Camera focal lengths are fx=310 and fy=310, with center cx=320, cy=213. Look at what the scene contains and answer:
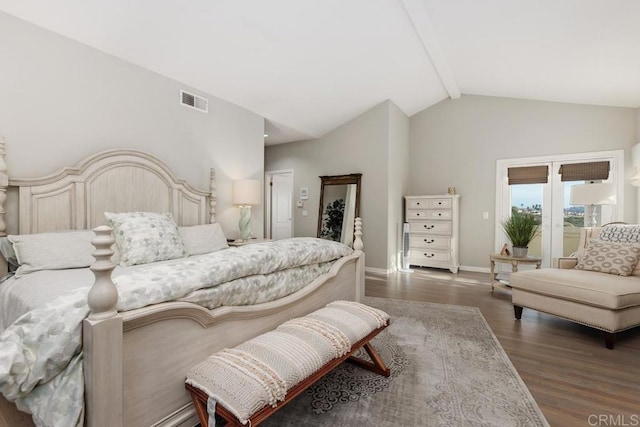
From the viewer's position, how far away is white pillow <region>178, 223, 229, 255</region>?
292 centimetres

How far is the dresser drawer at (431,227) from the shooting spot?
5367mm

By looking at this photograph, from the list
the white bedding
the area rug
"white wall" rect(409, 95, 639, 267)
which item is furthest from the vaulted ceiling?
the area rug

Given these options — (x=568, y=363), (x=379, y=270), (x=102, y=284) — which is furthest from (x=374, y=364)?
(x=379, y=270)

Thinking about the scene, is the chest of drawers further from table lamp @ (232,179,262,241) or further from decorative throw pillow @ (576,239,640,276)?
table lamp @ (232,179,262,241)

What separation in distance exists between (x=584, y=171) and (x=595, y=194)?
1.31 m

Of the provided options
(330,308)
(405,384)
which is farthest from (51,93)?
(405,384)

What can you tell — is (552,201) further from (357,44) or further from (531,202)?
(357,44)

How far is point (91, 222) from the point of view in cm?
270

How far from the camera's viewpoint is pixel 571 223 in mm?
4805

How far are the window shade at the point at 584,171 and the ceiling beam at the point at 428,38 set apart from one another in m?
2.16

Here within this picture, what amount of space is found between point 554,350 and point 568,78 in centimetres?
345

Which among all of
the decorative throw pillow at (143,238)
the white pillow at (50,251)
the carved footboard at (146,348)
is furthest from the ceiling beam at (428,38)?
the white pillow at (50,251)

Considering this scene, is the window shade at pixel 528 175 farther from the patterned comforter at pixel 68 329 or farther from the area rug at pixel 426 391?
the patterned comforter at pixel 68 329

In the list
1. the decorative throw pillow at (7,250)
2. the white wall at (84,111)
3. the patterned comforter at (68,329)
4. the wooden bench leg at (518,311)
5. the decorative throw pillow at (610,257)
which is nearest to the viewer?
the patterned comforter at (68,329)
